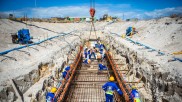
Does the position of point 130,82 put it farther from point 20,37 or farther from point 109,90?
point 20,37

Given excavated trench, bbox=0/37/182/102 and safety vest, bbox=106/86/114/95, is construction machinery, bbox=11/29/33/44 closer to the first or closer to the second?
excavated trench, bbox=0/37/182/102

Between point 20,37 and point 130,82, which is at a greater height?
point 20,37

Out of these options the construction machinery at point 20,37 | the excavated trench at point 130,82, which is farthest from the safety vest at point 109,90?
the construction machinery at point 20,37

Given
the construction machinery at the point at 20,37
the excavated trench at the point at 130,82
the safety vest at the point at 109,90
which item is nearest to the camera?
the excavated trench at the point at 130,82

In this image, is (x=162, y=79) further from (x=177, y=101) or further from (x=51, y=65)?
(x=51, y=65)

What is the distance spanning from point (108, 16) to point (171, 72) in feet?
175

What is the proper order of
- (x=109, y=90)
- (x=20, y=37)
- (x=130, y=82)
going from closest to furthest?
(x=109, y=90), (x=130, y=82), (x=20, y=37)

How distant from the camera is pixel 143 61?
7965 mm

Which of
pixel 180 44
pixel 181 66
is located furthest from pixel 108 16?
pixel 181 66

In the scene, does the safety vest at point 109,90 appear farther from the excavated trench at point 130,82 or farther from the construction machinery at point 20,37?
the construction machinery at point 20,37

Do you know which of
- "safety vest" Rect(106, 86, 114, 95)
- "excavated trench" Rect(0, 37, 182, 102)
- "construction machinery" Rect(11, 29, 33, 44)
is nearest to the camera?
"excavated trench" Rect(0, 37, 182, 102)

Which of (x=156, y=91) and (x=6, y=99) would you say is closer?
(x=6, y=99)

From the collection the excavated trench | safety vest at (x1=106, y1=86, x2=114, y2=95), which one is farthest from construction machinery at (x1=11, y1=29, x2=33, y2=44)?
safety vest at (x1=106, y1=86, x2=114, y2=95)

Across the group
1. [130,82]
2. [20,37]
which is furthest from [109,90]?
[20,37]
